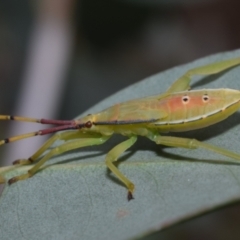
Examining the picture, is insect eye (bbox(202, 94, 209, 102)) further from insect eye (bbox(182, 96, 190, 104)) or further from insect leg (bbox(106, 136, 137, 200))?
insect leg (bbox(106, 136, 137, 200))

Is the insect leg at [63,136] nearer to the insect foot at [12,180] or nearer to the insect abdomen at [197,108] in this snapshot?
the insect foot at [12,180]

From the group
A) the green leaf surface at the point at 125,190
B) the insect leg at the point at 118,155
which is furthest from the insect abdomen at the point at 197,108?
the insect leg at the point at 118,155

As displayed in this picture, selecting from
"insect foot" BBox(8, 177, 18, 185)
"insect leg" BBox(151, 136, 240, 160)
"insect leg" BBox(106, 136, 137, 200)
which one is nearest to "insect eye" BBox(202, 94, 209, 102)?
"insect leg" BBox(151, 136, 240, 160)

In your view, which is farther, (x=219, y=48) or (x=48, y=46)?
(x=219, y=48)

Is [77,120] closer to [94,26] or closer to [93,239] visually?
[93,239]

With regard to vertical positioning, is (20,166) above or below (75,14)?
below

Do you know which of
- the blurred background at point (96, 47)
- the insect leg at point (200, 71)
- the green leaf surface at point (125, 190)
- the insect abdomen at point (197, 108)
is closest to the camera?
the green leaf surface at point (125, 190)

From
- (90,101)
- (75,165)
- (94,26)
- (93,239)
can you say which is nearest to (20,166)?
(75,165)
